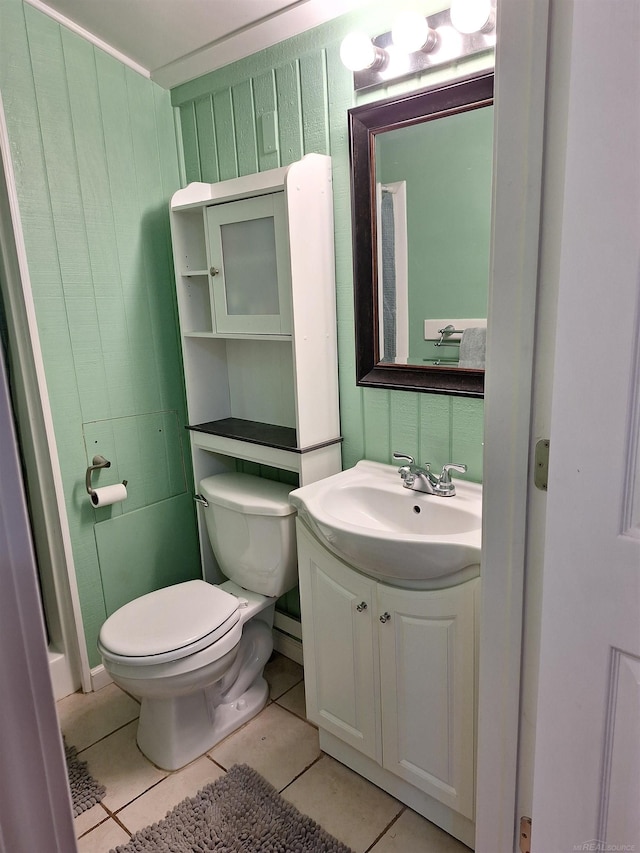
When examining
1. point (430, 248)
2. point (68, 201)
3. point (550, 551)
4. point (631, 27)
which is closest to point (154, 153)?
point (68, 201)

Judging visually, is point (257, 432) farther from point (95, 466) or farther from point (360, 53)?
point (360, 53)

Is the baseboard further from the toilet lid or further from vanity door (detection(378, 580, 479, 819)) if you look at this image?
vanity door (detection(378, 580, 479, 819))

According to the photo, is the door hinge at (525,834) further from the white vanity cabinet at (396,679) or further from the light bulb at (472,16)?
the light bulb at (472,16)

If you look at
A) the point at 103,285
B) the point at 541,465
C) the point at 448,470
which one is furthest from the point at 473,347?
the point at 103,285

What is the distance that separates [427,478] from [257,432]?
0.70 metres

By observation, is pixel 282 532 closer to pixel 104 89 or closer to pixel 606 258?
pixel 606 258

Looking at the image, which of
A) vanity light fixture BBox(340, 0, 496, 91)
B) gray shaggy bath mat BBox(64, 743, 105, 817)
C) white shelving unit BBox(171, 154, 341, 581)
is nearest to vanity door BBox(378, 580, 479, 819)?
white shelving unit BBox(171, 154, 341, 581)

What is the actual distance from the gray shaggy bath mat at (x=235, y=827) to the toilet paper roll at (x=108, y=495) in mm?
967

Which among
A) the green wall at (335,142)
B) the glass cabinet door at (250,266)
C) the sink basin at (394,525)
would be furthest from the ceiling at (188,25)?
the sink basin at (394,525)

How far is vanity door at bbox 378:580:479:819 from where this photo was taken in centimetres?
134

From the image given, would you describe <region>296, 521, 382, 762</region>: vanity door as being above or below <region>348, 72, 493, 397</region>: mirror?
below

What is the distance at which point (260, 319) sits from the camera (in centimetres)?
186

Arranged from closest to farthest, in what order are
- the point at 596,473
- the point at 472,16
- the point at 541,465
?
the point at 596,473 < the point at 541,465 < the point at 472,16

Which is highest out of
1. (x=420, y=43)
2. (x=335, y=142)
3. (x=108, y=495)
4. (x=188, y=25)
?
(x=188, y=25)
